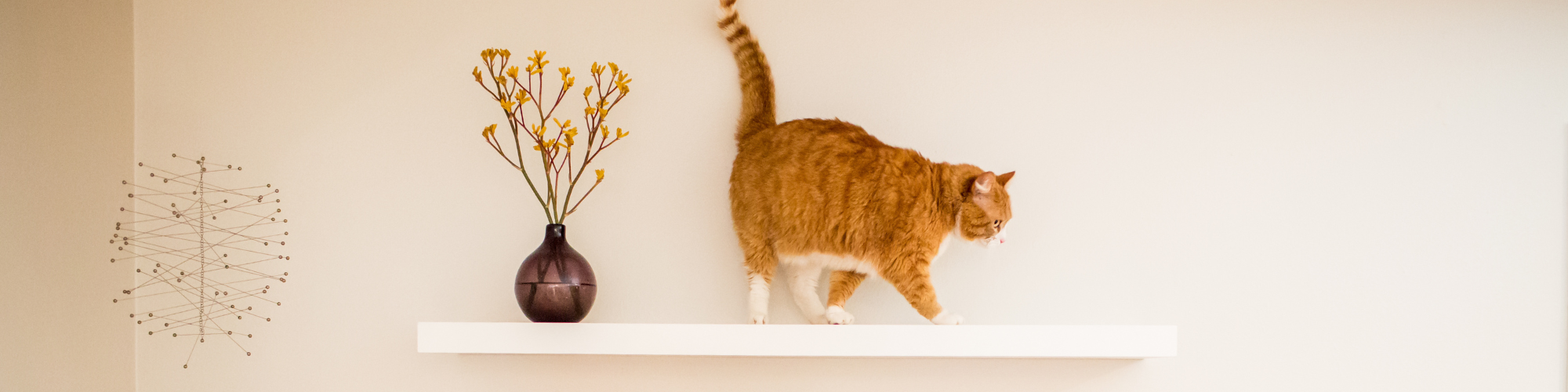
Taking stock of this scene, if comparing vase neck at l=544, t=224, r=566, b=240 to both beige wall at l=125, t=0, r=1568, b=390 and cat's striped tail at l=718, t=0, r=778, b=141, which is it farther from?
cat's striped tail at l=718, t=0, r=778, b=141

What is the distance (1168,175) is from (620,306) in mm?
829

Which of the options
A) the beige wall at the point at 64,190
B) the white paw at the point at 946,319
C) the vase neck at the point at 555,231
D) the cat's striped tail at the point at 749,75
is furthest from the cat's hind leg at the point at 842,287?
the beige wall at the point at 64,190

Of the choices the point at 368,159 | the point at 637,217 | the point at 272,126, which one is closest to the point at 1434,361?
the point at 637,217

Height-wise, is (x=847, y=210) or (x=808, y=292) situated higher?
(x=847, y=210)

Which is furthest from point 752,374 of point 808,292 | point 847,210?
point 847,210

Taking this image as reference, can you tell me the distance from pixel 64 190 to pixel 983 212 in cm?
122

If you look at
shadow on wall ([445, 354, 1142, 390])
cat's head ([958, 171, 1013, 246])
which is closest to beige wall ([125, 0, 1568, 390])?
shadow on wall ([445, 354, 1142, 390])

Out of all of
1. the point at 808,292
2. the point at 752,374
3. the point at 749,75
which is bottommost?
the point at 752,374

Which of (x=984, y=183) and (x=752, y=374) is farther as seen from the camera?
(x=752, y=374)

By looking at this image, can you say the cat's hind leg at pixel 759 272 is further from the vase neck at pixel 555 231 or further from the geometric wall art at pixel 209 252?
the geometric wall art at pixel 209 252

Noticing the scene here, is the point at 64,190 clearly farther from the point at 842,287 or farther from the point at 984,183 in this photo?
the point at 984,183

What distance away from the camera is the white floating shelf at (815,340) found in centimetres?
109

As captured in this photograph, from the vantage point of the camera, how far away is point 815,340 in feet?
3.58

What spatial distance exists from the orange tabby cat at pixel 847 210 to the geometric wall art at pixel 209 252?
0.69 metres
